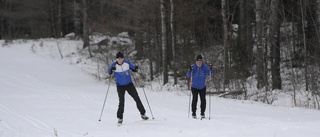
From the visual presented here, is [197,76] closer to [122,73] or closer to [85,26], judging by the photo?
[122,73]

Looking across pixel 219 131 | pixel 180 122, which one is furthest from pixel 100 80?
pixel 219 131

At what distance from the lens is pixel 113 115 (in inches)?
496

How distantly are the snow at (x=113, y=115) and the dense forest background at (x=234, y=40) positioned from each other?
228 centimetres

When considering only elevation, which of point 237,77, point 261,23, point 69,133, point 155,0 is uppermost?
point 155,0

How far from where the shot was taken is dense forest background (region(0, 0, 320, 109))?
16.7 meters

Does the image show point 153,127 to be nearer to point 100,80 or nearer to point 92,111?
point 92,111

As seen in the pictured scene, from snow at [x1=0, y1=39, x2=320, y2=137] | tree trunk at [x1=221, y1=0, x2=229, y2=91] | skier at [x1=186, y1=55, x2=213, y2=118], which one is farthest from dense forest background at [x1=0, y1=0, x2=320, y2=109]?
skier at [x1=186, y1=55, x2=213, y2=118]

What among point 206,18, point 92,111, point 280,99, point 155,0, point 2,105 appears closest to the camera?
point 92,111

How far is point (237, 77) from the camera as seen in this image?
1811 centimetres

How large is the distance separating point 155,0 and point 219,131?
14.2m

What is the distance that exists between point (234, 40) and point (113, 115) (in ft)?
37.3

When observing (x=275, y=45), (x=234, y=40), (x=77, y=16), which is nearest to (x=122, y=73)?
(x=275, y=45)

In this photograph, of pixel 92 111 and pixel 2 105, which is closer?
pixel 92 111

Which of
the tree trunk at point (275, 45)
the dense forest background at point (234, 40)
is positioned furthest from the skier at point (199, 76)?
the tree trunk at point (275, 45)
